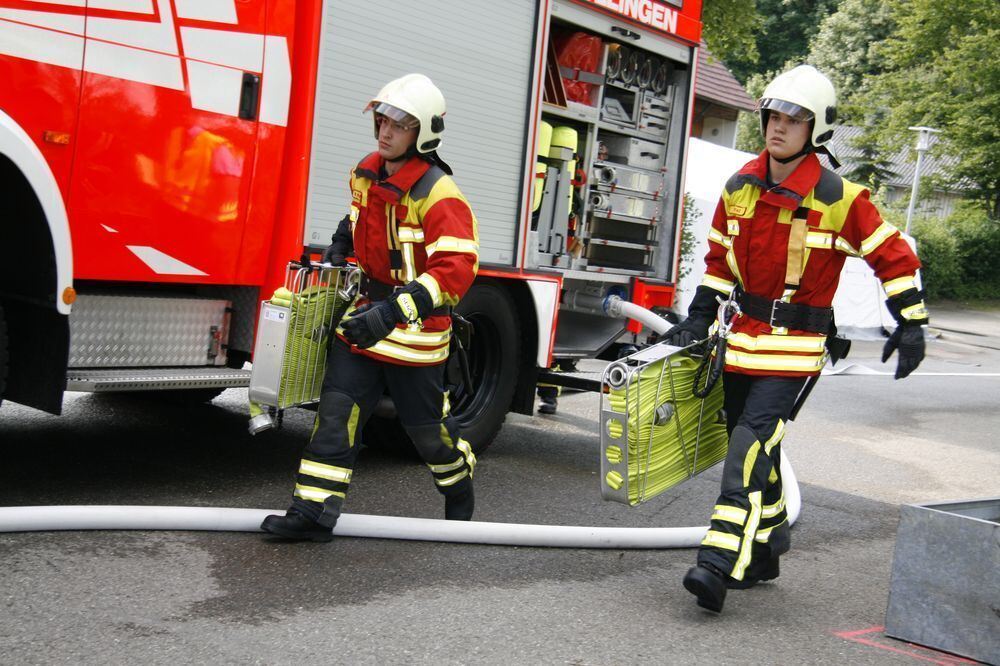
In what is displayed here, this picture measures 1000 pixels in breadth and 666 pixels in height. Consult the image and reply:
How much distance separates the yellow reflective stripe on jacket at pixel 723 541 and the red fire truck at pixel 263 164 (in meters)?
2.06

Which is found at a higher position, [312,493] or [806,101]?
[806,101]

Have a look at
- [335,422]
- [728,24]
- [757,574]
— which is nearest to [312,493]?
[335,422]

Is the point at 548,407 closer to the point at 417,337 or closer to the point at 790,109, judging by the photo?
the point at 417,337

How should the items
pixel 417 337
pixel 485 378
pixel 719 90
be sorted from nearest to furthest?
1. pixel 417 337
2. pixel 485 378
3. pixel 719 90

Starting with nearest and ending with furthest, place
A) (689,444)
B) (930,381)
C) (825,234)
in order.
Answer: (825,234), (689,444), (930,381)

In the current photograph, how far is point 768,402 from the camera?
4.46 meters

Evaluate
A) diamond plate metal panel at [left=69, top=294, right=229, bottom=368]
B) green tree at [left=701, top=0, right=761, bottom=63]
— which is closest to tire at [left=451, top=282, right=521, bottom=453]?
diamond plate metal panel at [left=69, top=294, right=229, bottom=368]

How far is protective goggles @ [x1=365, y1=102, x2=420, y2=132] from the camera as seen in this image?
4539mm

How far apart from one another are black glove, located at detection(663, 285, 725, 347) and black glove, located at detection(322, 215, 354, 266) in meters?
1.31

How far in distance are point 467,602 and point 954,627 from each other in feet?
5.23

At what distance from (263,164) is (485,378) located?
195 centimetres

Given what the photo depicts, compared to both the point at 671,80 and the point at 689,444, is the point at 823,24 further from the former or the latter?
the point at 689,444

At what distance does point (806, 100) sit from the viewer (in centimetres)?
444

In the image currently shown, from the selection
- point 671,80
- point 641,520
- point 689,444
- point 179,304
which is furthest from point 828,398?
point 179,304
